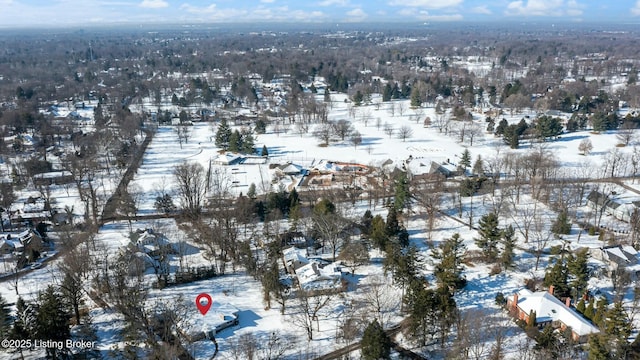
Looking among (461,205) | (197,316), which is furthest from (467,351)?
(461,205)

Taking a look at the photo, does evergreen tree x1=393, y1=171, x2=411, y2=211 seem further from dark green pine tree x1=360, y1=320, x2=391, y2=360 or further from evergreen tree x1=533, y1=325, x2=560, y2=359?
dark green pine tree x1=360, y1=320, x2=391, y2=360

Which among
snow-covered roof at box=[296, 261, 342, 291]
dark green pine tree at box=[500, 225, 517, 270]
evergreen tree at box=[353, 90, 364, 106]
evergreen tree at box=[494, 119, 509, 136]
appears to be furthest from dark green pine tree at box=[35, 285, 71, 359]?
evergreen tree at box=[353, 90, 364, 106]

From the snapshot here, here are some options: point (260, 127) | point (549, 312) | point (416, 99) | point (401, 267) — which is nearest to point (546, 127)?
point (416, 99)

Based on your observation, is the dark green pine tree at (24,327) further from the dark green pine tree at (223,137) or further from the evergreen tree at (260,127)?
the evergreen tree at (260,127)

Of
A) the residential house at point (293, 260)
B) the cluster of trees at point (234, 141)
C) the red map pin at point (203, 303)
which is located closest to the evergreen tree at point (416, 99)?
the cluster of trees at point (234, 141)

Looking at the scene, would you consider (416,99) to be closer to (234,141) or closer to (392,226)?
(234,141)

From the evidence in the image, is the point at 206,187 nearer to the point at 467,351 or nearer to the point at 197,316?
the point at 197,316
